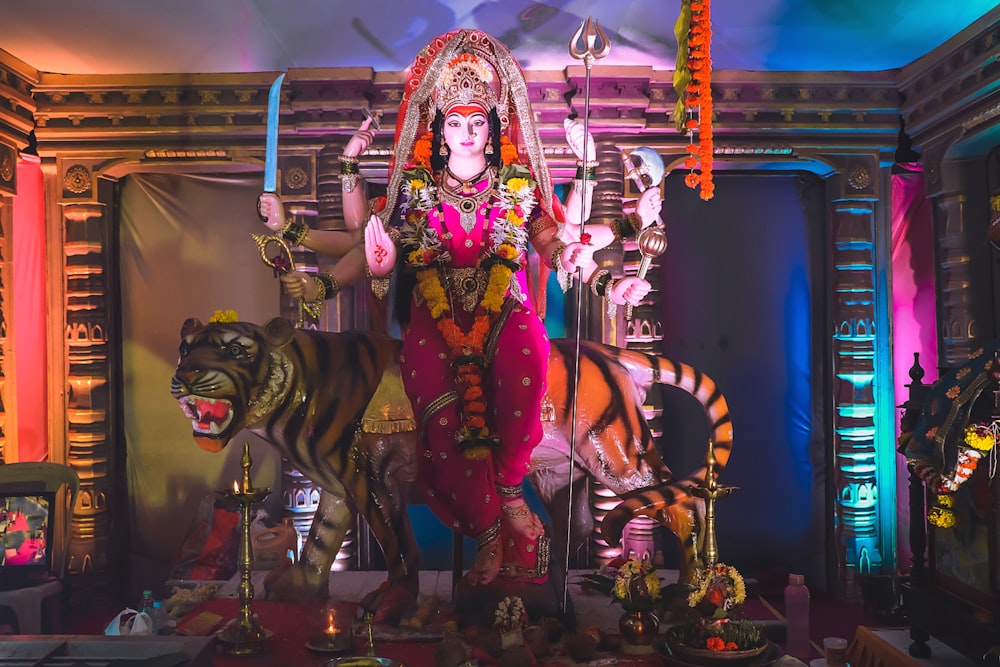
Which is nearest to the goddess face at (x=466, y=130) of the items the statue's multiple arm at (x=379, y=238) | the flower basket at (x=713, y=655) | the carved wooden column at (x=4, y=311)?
the statue's multiple arm at (x=379, y=238)

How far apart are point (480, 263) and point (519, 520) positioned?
1.12 meters

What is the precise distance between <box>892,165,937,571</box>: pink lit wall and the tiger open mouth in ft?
13.6

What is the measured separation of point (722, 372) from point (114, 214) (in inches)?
158

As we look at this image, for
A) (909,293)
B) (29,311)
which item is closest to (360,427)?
(29,311)

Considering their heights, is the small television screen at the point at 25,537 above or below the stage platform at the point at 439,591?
above

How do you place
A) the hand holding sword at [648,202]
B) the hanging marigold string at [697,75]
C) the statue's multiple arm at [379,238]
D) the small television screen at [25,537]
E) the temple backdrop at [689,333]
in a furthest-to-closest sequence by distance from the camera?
the temple backdrop at [689,333]
the small television screen at [25,537]
the statue's multiple arm at [379,238]
the hand holding sword at [648,202]
the hanging marigold string at [697,75]

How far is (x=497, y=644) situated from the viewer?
3564 mm

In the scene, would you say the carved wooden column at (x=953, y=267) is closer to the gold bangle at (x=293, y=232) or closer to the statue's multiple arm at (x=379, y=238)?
the statue's multiple arm at (x=379, y=238)

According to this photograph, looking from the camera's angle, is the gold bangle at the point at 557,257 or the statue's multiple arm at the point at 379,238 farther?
the gold bangle at the point at 557,257

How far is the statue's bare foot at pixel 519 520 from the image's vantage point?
3.84 m

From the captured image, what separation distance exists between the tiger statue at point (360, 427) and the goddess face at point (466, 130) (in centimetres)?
93

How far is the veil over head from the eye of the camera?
4051mm

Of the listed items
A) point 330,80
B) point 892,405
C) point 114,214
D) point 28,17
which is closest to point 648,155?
point 330,80

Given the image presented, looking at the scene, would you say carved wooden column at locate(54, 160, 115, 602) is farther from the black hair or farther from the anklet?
the anklet
